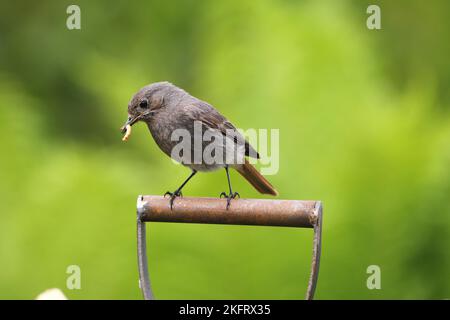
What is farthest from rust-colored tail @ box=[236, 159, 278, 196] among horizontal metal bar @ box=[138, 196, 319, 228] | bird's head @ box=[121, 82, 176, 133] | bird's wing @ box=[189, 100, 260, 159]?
horizontal metal bar @ box=[138, 196, 319, 228]

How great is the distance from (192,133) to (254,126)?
20.5 inches

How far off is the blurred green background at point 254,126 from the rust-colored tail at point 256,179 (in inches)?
6.0

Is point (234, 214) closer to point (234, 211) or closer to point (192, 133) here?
point (234, 211)

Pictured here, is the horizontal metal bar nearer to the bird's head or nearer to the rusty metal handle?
the rusty metal handle

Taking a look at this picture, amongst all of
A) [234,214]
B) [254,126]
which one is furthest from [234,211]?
[254,126]

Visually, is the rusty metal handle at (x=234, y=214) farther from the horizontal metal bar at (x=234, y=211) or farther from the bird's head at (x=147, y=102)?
the bird's head at (x=147, y=102)

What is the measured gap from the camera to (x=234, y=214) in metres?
2.83

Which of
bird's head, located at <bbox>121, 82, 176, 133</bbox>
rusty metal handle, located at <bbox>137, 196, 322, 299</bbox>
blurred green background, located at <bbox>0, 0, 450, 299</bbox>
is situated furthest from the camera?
blurred green background, located at <bbox>0, 0, 450, 299</bbox>

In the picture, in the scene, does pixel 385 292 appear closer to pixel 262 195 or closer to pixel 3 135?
Result: pixel 262 195

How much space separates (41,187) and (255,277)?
1.29 meters

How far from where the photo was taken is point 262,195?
4582 mm

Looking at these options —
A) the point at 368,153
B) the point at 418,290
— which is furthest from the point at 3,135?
the point at 418,290

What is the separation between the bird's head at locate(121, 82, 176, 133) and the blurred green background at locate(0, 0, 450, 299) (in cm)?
58

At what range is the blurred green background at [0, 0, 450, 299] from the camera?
4547 millimetres
